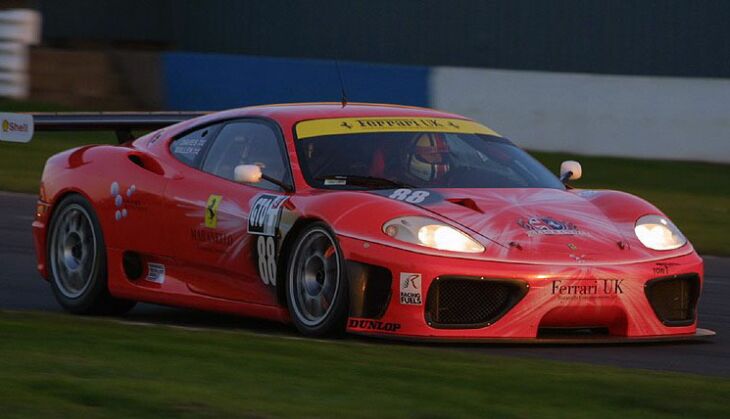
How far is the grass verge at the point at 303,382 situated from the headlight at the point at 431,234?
18.6 inches

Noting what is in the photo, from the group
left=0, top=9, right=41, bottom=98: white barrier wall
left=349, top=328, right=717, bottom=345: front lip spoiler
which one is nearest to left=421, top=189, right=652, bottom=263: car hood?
left=349, top=328, right=717, bottom=345: front lip spoiler

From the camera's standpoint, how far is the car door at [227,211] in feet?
25.3

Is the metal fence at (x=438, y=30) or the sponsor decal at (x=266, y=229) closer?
the sponsor decal at (x=266, y=229)

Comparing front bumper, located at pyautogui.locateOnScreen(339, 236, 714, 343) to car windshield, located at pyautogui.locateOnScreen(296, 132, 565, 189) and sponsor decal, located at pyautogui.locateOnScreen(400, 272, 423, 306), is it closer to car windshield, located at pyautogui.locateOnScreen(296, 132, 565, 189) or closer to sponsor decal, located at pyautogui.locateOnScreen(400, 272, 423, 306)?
sponsor decal, located at pyautogui.locateOnScreen(400, 272, 423, 306)

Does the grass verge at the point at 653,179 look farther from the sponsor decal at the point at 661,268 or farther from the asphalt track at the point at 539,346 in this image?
the sponsor decal at the point at 661,268

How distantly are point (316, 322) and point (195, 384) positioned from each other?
1842mm

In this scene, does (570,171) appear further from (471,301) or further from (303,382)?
(303,382)

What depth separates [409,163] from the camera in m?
7.88

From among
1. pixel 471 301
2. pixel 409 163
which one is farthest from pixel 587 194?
pixel 471 301

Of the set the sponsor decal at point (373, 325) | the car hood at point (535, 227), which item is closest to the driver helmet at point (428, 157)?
the car hood at point (535, 227)

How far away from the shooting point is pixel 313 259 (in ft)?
24.1

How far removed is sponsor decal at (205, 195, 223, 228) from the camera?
7906mm

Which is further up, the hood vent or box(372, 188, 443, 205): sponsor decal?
box(372, 188, 443, 205): sponsor decal

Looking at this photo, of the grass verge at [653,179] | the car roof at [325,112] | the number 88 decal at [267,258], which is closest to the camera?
the number 88 decal at [267,258]
